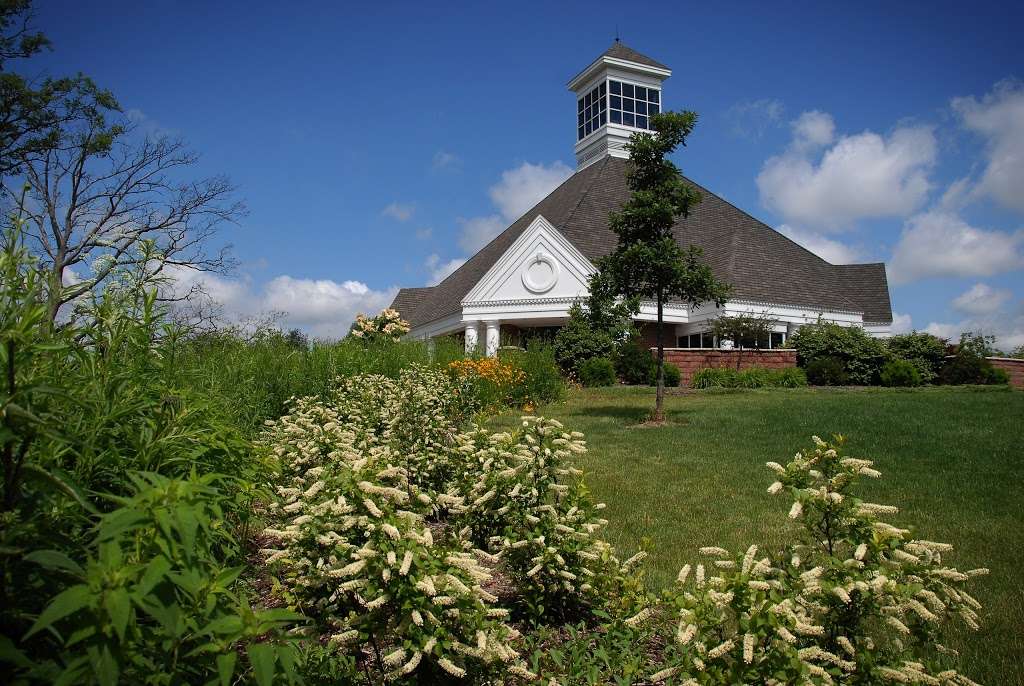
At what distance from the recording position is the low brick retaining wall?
72.5 feet

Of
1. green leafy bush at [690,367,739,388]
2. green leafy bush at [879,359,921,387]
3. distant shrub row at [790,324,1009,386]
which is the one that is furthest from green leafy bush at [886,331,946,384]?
green leafy bush at [690,367,739,388]

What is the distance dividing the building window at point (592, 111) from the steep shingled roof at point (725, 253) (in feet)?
6.63

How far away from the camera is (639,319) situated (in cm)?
2638

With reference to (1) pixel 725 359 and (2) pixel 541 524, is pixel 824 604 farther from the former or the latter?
(1) pixel 725 359

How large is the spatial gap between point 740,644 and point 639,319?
24.4 m

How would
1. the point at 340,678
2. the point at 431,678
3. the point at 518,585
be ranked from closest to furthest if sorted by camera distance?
the point at 340,678
the point at 431,678
the point at 518,585

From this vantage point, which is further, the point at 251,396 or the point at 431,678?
the point at 251,396

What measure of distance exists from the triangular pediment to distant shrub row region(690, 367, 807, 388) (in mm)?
6150

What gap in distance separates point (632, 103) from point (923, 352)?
1806 cm

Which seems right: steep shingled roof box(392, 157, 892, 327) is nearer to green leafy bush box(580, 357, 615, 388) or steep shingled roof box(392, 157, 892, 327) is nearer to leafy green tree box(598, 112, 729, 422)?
green leafy bush box(580, 357, 615, 388)

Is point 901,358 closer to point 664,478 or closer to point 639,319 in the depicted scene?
point 639,319

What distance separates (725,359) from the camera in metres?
22.2

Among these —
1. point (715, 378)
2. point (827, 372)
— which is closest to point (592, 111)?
point (715, 378)

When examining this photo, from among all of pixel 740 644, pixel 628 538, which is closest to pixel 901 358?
pixel 628 538
